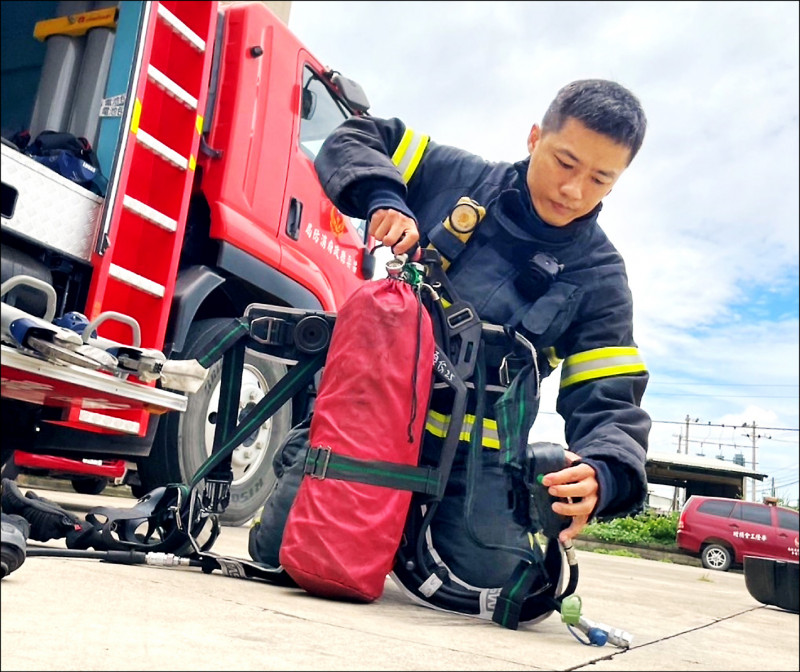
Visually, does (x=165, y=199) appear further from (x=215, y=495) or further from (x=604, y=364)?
(x=604, y=364)

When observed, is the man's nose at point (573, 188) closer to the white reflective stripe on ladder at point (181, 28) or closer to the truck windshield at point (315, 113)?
the white reflective stripe on ladder at point (181, 28)

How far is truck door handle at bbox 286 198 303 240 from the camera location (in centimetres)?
302

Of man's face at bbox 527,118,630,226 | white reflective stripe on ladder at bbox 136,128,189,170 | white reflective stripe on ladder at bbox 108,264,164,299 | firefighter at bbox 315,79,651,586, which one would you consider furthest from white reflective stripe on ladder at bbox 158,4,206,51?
man's face at bbox 527,118,630,226

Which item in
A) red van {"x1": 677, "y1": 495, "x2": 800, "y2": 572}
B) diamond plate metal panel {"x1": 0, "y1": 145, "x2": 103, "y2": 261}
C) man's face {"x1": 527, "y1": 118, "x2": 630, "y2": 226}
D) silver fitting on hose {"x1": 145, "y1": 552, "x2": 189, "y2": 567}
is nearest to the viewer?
red van {"x1": 677, "y1": 495, "x2": 800, "y2": 572}

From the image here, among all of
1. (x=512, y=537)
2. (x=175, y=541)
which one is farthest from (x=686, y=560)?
(x=175, y=541)

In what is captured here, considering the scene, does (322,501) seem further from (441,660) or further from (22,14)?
(22,14)

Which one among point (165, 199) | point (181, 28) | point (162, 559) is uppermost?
point (181, 28)

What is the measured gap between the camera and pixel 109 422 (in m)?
2.18

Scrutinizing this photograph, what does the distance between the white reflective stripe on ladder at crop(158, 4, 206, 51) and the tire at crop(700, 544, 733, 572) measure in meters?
2.07

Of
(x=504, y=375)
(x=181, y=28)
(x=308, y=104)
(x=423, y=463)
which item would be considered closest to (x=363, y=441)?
(x=423, y=463)

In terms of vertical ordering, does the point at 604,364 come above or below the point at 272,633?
above

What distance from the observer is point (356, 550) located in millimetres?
1373

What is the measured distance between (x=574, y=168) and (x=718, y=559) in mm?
660

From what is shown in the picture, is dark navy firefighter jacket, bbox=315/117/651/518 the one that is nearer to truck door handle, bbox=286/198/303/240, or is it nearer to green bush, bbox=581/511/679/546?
green bush, bbox=581/511/679/546
